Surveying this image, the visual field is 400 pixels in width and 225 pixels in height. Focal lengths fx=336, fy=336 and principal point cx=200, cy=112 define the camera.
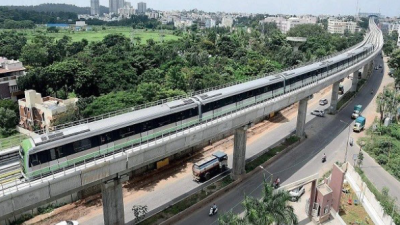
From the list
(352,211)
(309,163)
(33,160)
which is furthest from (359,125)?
(33,160)

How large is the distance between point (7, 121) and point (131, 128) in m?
36.5

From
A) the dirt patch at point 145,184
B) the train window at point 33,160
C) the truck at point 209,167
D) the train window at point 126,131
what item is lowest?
the dirt patch at point 145,184

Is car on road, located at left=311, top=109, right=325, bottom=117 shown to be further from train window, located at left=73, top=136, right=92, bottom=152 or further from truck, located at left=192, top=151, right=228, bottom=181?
train window, located at left=73, top=136, right=92, bottom=152

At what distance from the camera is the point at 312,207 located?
31.5 m

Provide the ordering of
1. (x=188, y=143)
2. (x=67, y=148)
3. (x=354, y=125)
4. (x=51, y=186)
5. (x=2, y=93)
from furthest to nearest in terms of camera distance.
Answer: (x=2, y=93) < (x=354, y=125) < (x=188, y=143) < (x=67, y=148) < (x=51, y=186)

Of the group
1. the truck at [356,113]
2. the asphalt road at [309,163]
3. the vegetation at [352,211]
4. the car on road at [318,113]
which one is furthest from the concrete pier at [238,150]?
the truck at [356,113]

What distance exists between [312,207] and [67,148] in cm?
2231

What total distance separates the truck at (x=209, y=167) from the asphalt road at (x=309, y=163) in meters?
3.50

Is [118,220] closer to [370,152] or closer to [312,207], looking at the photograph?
[312,207]

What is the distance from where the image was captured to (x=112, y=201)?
27.0 metres

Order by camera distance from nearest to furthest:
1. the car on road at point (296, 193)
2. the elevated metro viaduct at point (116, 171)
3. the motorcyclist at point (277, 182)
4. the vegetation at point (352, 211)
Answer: the elevated metro viaduct at point (116, 171), the vegetation at point (352, 211), the car on road at point (296, 193), the motorcyclist at point (277, 182)

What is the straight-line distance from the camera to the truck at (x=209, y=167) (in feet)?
124

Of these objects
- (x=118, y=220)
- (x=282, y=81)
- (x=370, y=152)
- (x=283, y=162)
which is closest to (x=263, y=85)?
(x=282, y=81)

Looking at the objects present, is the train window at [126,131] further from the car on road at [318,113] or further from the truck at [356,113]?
the truck at [356,113]
